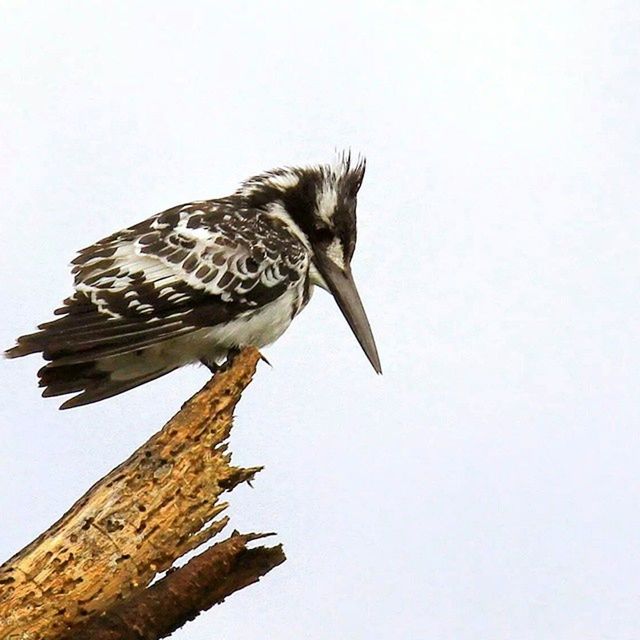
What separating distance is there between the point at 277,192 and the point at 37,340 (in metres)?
2.93

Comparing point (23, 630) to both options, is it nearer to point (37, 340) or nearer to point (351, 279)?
point (37, 340)

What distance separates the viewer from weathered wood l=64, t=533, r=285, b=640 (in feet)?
21.0

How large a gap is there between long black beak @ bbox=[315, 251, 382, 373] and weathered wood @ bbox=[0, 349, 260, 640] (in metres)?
3.11

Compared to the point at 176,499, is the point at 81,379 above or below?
above

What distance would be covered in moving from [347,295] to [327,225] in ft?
1.99

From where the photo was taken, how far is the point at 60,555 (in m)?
6.39

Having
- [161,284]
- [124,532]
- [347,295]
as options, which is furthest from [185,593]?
[347,295]

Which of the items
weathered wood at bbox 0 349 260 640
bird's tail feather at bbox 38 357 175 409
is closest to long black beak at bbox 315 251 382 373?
bird's tail feather at bbox 38 357 175 409

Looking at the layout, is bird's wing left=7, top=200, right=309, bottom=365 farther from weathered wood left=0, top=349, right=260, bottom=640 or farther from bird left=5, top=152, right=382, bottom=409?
weathered wood left=0, top=349, right=260, bottom=640

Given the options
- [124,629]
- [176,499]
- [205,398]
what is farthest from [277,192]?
[124,629]

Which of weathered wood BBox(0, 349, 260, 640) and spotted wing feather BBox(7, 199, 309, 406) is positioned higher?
spotted wing feather BBox(7, 199, 309, 406)

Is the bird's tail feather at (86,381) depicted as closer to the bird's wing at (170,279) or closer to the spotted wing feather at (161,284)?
the spotted wing feather at (161,284)

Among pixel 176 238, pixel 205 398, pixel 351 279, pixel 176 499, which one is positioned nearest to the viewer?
pixel 176 499

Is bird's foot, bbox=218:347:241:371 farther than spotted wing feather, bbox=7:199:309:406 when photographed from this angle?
Yes
